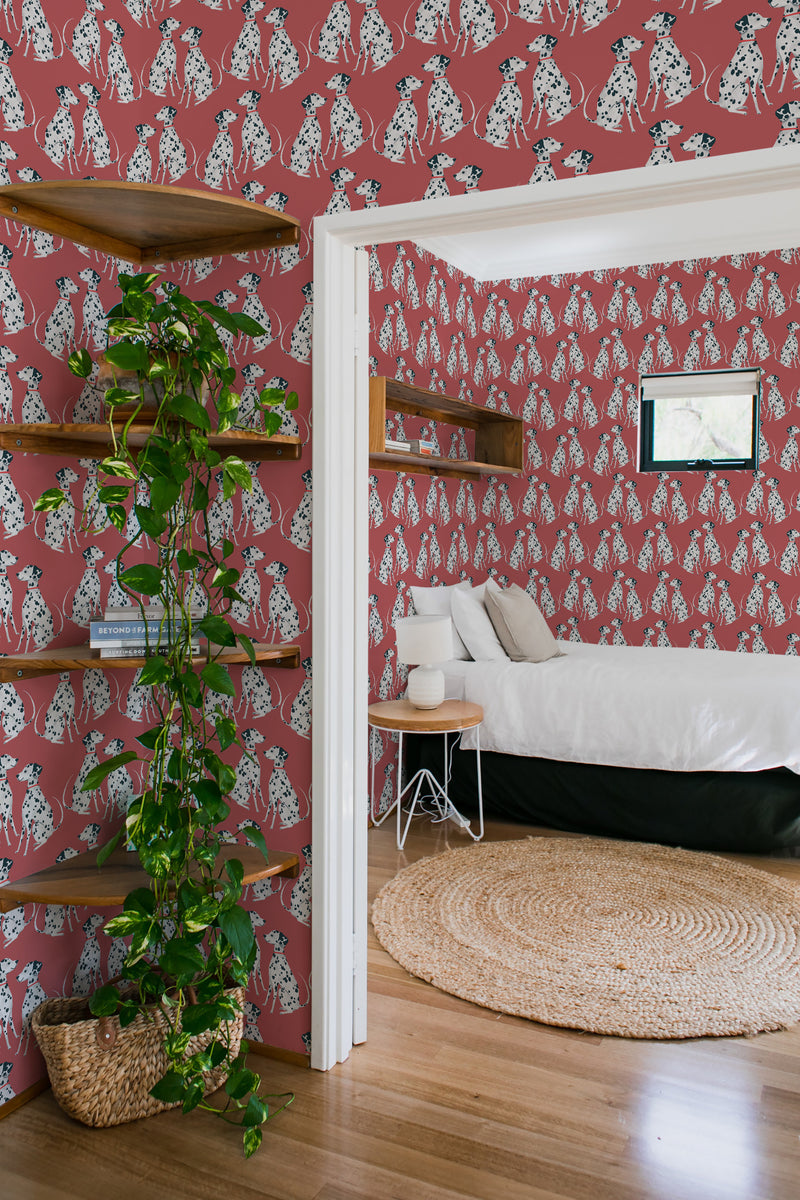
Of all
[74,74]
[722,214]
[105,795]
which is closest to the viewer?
[74,74]

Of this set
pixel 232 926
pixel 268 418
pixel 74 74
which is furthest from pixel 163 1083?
pixel 74 74

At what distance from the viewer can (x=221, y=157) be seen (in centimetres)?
249

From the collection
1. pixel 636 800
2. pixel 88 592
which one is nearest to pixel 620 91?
pixel 88 592

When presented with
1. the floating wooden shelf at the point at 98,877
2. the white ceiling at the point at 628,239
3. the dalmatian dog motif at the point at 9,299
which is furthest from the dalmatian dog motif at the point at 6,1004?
the white ceiling at the point at 628,239

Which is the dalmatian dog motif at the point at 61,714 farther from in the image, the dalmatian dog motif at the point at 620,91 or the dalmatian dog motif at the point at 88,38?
the dalmatian dog motif at the point at 620,91

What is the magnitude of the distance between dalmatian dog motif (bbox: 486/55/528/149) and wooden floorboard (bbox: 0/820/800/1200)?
2.22m

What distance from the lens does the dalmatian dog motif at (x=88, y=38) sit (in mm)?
2385

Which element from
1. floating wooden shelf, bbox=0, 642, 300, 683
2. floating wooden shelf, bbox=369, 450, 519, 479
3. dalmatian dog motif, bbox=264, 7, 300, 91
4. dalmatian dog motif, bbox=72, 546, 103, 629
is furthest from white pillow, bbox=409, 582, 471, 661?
dalmatian dog motif, bbox=264, 7, 300, 91

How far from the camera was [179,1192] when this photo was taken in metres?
2.00

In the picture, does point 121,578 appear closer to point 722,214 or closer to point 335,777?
point 335,777

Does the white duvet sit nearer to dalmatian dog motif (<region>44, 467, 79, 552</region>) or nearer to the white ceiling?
the white ceiling

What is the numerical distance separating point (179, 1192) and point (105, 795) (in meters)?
0.97

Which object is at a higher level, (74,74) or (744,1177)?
(74,74)

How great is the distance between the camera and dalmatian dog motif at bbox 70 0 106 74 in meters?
2.38
